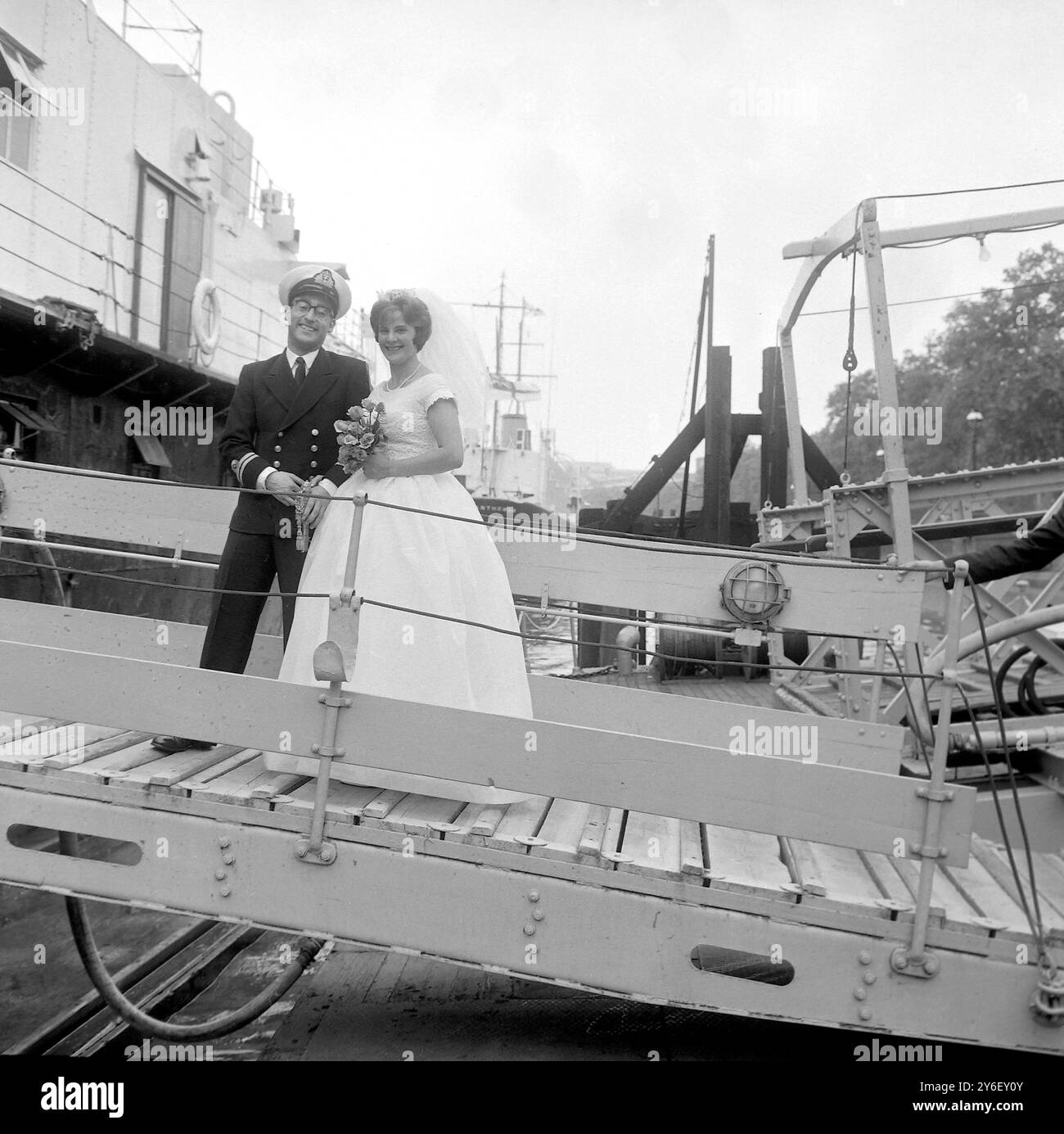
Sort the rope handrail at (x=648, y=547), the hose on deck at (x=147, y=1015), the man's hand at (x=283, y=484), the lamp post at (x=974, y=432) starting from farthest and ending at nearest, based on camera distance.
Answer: the lamp post at (x=974, y=432) < the man's hand at (x=283, y=484) < the hose on deck at (x=147, y=1015) < the rope handrail at (x=648, y=547)

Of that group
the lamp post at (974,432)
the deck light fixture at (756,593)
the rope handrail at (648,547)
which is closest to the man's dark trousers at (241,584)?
the rope handrail at (648,547)

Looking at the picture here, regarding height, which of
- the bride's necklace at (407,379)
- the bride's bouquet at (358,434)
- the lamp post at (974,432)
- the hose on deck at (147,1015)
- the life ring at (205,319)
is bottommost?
the hose on deck at (147,1015)

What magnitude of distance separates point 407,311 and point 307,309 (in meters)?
0.41

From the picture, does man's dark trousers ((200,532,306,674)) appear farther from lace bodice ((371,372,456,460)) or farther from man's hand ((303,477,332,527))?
lace bodice ((371,372,456,460))

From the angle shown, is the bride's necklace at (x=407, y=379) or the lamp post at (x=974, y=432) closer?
the bride's necklace at (x=407, y=379)

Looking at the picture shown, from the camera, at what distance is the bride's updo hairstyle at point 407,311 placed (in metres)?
3.49

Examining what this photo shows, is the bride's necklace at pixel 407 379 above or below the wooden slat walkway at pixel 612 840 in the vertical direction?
above

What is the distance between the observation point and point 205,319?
11406mm

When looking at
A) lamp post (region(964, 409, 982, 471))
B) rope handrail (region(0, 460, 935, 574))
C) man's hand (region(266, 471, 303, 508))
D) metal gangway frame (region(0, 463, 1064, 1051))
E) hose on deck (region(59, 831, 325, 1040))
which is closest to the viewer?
metal gangway frame (region(0, 463, 1064, 1051))

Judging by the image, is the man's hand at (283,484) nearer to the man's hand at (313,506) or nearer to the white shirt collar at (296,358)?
the man's hand at (313,506)

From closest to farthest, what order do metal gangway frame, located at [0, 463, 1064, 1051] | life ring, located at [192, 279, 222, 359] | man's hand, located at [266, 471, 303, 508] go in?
metal gangway frame, located at [0, 463, 1064, 1051]
man's hand, located at [266, 471, 303, 508]
life ring, located at [192, 279, 222, 359]

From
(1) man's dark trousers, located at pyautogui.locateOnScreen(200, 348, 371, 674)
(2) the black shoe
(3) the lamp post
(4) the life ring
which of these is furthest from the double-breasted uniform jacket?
(3) the lamp post

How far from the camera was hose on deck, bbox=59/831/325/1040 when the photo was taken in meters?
3.25

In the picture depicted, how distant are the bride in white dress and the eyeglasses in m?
0.24
